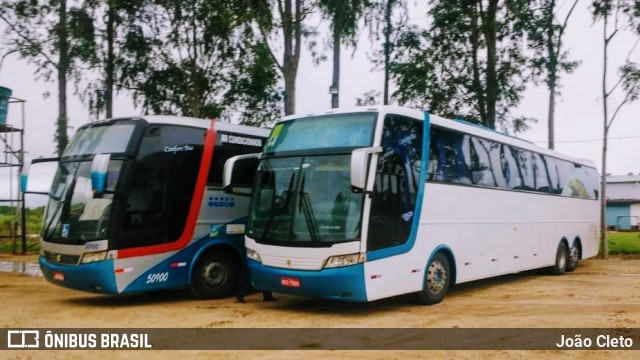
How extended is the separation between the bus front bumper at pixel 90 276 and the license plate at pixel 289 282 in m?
2.73

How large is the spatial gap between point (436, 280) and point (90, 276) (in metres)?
5.72

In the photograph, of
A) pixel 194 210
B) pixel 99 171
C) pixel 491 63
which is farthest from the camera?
pixel 491 63

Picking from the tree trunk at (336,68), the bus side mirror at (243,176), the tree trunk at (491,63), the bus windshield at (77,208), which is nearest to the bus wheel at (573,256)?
the tree trunk at (491,63)

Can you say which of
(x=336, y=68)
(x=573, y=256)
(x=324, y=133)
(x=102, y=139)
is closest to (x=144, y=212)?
(x=102, y=139)

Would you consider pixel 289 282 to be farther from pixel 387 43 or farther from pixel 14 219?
pixel 14 219

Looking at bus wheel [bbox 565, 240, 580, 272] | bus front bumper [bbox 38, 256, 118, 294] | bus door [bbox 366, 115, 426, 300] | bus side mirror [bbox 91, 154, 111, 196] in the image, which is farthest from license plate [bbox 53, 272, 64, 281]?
bus wheel [bbox 565, 240, 580, 272]

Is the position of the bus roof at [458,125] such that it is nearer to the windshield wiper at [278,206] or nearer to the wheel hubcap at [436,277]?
the windshield wiper at [278,206]

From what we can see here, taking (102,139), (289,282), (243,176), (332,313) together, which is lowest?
(332,313)

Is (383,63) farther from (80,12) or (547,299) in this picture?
(547,299)

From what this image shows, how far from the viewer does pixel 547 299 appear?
36.7 ft

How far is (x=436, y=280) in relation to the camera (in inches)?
410

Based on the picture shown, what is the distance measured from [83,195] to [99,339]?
2.98m

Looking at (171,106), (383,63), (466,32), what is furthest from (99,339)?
(466,32)

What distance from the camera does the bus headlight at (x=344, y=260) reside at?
8602 mm
